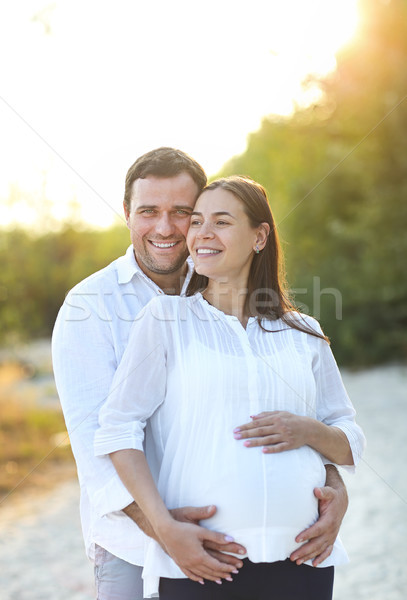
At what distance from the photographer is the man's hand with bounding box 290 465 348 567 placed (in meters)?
1.90

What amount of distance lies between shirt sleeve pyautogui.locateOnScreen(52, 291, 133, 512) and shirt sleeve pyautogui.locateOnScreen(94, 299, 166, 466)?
106mm

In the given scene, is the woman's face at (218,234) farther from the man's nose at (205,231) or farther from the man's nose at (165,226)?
the man's nose at (165,226)

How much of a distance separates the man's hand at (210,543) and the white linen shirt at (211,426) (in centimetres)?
3

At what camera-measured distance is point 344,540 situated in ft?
18.2

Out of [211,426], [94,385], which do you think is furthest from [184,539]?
[94,385]

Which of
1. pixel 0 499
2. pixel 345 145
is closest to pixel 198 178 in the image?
pixel 0 499

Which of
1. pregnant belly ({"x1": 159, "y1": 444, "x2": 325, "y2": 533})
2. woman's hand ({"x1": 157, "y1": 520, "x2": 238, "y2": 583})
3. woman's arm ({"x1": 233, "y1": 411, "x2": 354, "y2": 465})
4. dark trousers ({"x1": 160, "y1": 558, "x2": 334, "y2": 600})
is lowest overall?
dark trousers ({"x1": 160, "y1": 558, "x2": 334, "y2": 600})

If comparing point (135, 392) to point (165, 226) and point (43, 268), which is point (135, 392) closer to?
point (165, 226)

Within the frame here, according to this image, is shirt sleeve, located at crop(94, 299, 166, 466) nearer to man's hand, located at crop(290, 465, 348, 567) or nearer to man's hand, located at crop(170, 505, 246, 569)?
man's hand, located at crop(170, 505, 246, 569)

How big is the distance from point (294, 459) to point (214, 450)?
258 mm

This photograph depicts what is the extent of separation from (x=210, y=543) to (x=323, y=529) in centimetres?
35

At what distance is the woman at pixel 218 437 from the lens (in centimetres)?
185

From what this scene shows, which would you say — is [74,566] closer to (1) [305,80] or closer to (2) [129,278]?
(2) [129,278]

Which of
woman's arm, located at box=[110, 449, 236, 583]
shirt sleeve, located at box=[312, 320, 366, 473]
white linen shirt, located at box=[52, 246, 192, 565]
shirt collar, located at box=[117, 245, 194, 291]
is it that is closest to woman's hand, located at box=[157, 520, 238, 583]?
woman's arm, located at box=[110, 449, 236, 583]
